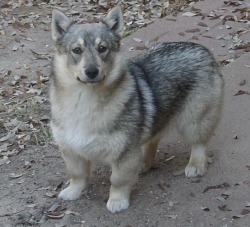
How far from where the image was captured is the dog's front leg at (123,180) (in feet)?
16.9

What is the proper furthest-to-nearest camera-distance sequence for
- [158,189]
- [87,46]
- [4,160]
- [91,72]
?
1. [4,160]
2. [158,189]
3. [87,46]
4. [91,72]

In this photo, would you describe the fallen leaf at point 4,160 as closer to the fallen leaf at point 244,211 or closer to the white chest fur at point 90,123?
the white chest fur at point 90,123

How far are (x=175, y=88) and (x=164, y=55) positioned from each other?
0.36m

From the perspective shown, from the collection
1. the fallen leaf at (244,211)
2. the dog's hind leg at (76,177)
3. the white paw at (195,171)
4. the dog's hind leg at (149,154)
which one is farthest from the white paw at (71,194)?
the fallen leaf at (244,211)

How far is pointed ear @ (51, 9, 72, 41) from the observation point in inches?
201

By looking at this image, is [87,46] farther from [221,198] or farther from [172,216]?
[221,198]

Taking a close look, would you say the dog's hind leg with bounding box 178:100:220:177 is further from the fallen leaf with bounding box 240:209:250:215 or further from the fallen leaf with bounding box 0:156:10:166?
the fallen leaf with bounding box 0:156:10:166

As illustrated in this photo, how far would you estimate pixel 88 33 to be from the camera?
4883 mm

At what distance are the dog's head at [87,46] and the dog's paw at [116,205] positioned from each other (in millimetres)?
1146

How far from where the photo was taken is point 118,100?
5.07 meters

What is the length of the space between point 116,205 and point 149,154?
87 centimetres

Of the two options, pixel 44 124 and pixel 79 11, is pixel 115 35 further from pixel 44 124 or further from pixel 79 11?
pixel 79 11

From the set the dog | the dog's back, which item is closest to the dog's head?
the dog

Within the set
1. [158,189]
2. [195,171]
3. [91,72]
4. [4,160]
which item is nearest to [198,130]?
[195,171]
